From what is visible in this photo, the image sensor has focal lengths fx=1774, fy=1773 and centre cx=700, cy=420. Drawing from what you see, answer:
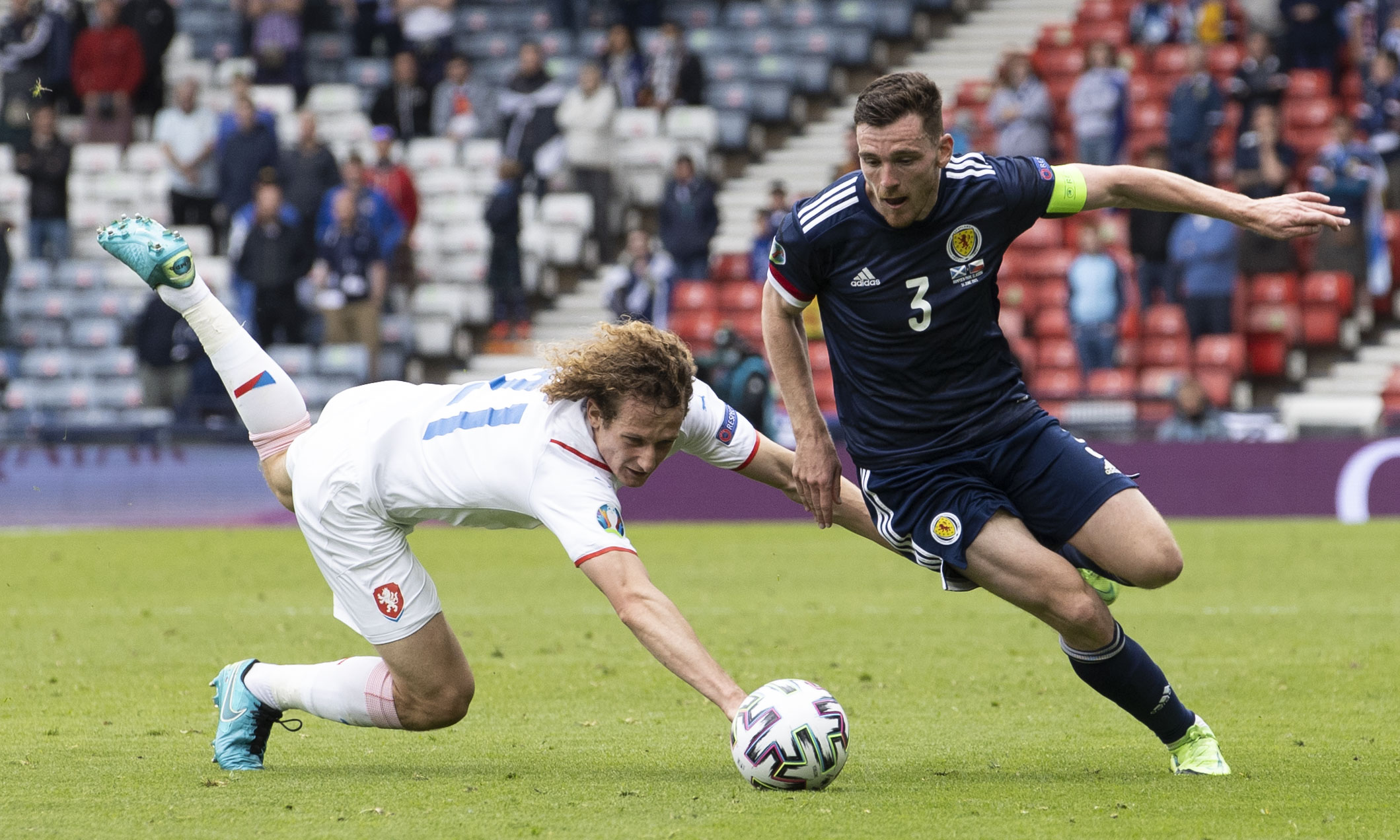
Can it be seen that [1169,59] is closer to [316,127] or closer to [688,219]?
[688,219]

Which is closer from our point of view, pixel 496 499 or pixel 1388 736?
pixel 496 499

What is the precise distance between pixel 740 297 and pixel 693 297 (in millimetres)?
540

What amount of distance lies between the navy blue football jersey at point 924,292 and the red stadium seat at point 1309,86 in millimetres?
16040

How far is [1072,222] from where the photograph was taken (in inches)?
800

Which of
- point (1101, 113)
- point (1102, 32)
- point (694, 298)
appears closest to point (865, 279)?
point (694, 298)

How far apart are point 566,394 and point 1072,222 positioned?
51.4 feet

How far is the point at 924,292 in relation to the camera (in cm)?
586

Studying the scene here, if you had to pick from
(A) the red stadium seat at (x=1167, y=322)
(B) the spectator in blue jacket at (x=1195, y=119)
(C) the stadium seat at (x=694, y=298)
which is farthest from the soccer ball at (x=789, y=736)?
(B) the spectator in blue jacket at (x=1195, y=119)

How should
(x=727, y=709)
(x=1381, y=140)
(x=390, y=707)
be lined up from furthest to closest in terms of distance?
(x=1381, y=140) → (x=390, y=707) → (x=727, y=709)

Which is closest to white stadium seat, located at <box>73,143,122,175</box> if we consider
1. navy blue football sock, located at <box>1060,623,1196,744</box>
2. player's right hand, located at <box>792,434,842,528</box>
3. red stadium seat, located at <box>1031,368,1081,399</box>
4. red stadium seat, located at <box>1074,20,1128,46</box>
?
red stadium seat, located at <box>1031,368,1081,399</box>

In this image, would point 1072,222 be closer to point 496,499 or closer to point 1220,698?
point 1220,698

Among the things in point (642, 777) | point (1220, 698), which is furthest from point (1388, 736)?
point (642, 777)

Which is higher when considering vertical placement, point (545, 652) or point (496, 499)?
point (496, 499)

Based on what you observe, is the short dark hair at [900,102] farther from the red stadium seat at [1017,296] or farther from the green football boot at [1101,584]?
the red stadium seat at [1017,296]
